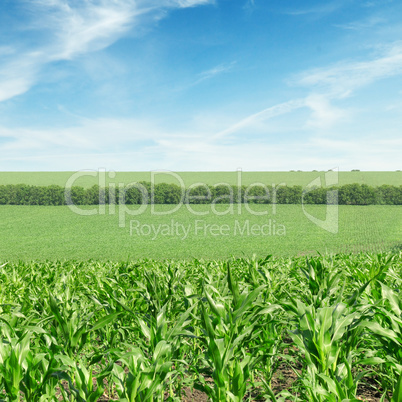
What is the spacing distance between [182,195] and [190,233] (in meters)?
16.7

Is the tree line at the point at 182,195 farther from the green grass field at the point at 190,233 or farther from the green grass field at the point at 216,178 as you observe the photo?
the green grass field at the point at 216,178

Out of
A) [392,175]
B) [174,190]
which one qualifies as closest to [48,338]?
[174,190]

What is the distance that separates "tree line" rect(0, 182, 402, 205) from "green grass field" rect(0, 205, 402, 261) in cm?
204

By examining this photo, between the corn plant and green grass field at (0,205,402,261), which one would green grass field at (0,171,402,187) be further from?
the corn plant

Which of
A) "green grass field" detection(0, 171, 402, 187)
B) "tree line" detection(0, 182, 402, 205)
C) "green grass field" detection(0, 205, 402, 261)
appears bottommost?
"green grass field" detection(0, 205, 402, 261)

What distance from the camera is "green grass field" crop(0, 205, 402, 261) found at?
29.7 meters

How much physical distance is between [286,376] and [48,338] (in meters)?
2.43

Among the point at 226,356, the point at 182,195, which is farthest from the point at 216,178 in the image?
the point at 226,356

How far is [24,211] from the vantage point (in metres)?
50.0

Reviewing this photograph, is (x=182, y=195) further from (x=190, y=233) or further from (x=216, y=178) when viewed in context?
(x=216, y=178)

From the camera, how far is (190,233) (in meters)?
39.3

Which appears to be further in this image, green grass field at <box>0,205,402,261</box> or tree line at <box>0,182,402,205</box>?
tree line at <box>0,182,402,205</box>

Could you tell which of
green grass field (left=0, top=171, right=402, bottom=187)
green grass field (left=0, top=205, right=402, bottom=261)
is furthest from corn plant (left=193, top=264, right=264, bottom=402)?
green grass field (left=0, top=171, right=402, bottom=187)

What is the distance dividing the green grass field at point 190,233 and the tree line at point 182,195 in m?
2.04
